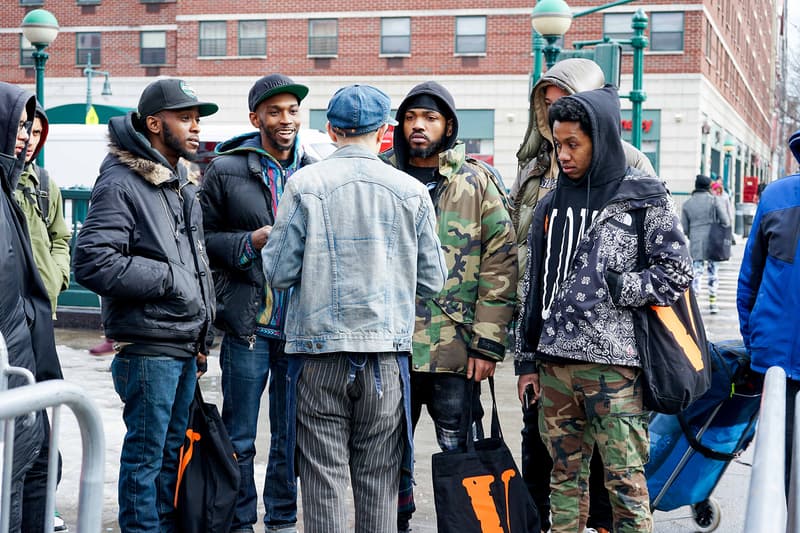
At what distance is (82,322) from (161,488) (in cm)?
767

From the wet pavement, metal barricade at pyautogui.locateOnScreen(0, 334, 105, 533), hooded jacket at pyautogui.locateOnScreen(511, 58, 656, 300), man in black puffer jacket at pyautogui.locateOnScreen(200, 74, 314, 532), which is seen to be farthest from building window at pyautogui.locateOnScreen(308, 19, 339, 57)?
metal barricade at pyautogui.locateOnScreen(0, 334, 105, 533)

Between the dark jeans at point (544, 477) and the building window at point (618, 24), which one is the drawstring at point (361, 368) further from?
the building window at point (618, 24)

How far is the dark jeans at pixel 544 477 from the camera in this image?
15.7 ft

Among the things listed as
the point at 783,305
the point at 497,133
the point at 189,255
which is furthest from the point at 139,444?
the point at 497,133

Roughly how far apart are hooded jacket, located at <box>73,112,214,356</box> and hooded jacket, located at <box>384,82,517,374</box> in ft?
3.51

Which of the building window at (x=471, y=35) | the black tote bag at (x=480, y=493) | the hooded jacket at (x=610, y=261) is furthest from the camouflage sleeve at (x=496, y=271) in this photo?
the building window at (x=471, y=35)

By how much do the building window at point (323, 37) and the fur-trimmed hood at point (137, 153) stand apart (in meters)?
35.1

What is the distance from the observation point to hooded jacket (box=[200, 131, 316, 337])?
191 inches

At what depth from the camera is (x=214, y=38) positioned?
39.5 meters

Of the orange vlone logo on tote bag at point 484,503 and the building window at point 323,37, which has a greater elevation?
the building window at point 323,37

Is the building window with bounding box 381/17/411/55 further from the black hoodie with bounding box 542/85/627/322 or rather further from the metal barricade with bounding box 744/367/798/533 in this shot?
the metal barricade with bounding box 744/367/798/533

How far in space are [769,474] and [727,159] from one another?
5067 centimetres

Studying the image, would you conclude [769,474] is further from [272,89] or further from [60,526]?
[60,526]

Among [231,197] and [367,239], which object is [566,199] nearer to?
[367,239]
